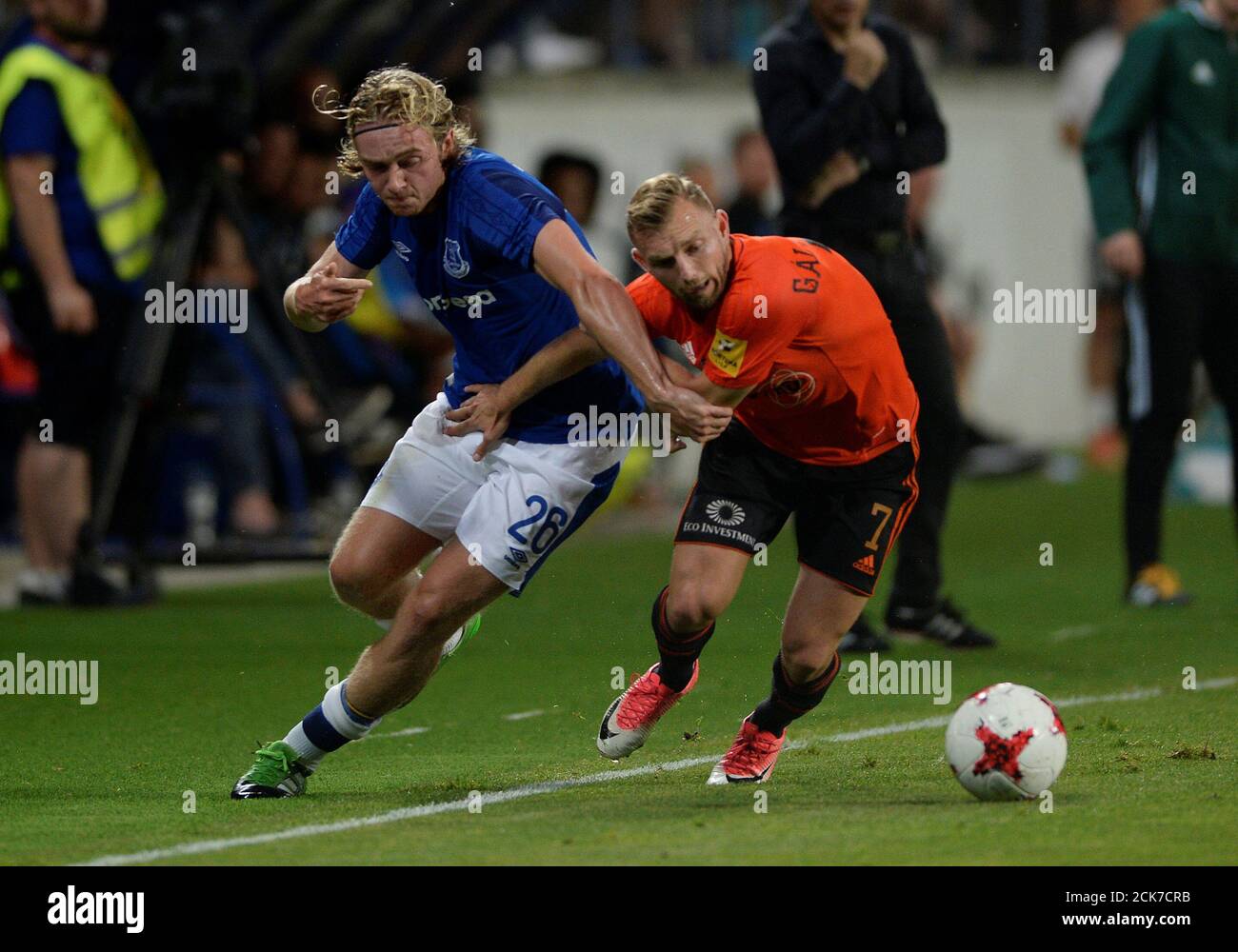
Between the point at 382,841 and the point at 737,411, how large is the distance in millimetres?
1801

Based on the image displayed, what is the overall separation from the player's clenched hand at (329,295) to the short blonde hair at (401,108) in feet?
1.03

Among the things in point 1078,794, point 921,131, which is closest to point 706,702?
point 1078,794

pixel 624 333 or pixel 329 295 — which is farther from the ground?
pixel 329 295

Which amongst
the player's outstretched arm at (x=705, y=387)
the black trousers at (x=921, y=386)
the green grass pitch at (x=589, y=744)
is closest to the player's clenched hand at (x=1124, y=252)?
the black trousers at (x=921, y=386)

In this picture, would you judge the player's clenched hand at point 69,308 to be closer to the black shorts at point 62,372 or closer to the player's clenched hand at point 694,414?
the black shorts at point 62,372

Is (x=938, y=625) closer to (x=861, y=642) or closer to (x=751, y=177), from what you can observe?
(x=861, y=642)

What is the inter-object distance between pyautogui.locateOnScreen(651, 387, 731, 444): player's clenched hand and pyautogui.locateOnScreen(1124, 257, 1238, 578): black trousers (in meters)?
4.73

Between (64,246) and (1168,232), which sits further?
(64,246)

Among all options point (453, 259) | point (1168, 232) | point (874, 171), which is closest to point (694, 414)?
point (453, 259)

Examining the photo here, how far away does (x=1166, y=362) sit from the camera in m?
10.1

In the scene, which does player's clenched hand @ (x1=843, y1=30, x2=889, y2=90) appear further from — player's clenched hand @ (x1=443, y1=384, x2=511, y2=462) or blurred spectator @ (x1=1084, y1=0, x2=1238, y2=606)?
player's clenched hand @ (x1=443, y1=384, x2=511, y2=462)

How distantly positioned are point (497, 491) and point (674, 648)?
804 millimetres

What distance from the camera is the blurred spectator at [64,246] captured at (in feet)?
34.6
